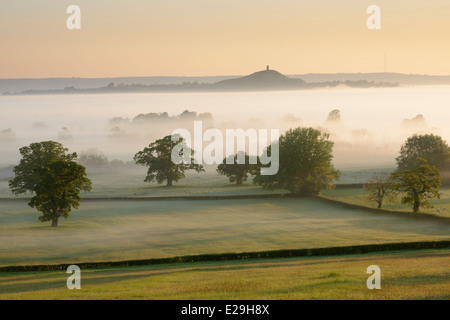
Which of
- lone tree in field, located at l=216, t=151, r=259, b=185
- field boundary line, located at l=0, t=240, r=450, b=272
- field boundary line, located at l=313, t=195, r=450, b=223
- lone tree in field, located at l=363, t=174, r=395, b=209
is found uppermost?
lone tree in field, located at l=216, t=151, r=259, b=185

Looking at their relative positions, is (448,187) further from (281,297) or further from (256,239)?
(281,297)

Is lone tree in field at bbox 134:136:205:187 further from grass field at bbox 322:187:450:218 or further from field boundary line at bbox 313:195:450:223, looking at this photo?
field boundary line at bbox 313:195:450:223

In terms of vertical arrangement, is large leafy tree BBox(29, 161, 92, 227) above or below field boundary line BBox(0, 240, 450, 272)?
above

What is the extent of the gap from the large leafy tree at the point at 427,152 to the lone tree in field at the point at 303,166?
21.4m

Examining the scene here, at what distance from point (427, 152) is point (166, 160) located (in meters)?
56.5

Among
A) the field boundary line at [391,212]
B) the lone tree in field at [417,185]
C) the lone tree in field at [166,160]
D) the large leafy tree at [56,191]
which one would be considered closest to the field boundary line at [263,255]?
the field boundary line at [391,212]

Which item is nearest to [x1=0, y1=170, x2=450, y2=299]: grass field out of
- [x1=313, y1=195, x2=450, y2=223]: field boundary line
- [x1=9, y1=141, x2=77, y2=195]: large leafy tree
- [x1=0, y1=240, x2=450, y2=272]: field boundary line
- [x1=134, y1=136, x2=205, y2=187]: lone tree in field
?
[x1=313, y1=195, x2=450, y2=223]: field boundary line

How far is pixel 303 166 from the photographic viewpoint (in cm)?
10262

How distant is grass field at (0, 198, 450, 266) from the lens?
56875 millimetres

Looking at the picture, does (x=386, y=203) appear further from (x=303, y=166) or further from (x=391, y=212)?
(x=303, y=166)

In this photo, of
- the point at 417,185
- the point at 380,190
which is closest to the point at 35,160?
the point at 380,190

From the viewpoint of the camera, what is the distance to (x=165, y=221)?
7712cm

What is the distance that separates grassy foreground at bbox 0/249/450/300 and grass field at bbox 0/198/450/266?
6.42 meters

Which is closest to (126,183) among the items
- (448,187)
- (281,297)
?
(448,187)
